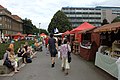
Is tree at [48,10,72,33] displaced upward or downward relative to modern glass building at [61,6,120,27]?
downward

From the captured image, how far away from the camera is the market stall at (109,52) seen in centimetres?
1106

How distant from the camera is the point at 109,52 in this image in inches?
541

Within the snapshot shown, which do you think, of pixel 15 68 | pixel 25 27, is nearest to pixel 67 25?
pixel 25 27

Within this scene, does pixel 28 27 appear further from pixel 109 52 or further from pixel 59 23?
pixel 109 52

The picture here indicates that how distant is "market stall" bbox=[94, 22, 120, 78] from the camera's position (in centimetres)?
1106

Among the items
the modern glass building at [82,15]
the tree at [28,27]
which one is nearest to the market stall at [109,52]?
the tree at [28,27]

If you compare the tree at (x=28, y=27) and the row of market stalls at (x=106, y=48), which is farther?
the tree at (x=28, y=27)

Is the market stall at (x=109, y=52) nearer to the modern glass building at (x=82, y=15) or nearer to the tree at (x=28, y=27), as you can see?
the tree at (x=28, y=27)

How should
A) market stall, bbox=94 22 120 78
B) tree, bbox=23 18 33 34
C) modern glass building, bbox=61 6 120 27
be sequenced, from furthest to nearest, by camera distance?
modern glass building, bbox=61 6 120 27
tree, bbox=23 18 33 34
market stall, bbox=94 22 120 78

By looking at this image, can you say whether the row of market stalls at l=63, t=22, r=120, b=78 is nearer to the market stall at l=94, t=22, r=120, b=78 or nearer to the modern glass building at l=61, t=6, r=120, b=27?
the market stall at l=94, t=22, r=120, b=78

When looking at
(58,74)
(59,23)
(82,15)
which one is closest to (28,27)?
(82,15)

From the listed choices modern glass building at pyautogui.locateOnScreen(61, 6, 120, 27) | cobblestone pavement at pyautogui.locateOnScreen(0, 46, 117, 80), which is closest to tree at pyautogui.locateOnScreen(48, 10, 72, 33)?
modern glass building at pyautogui.locateOnScreen(61, 6, 120, 27)

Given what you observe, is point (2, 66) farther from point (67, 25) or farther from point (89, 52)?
point (67, 25)

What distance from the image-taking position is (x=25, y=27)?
Answer: 150 m
